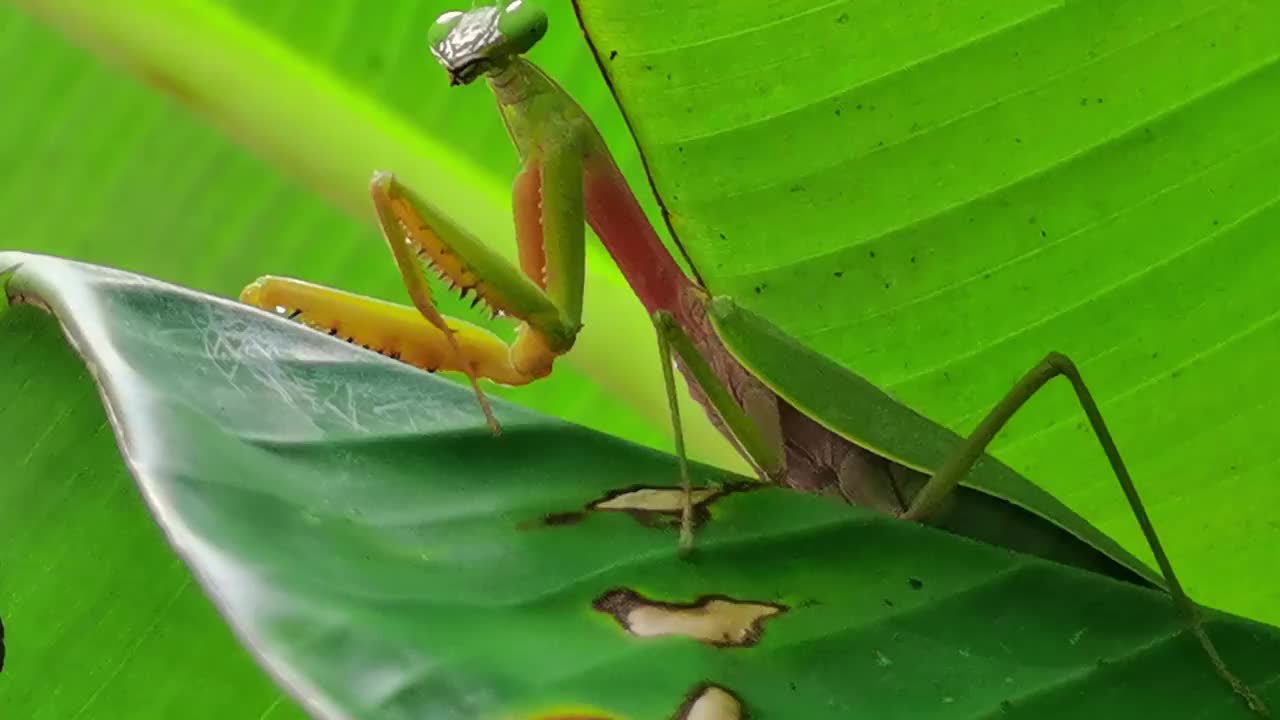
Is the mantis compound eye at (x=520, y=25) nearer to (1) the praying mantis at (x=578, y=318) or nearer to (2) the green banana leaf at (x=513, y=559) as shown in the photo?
(1) the praying mantis at (x=578, y=318)

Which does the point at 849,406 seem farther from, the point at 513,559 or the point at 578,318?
the point at 513,559

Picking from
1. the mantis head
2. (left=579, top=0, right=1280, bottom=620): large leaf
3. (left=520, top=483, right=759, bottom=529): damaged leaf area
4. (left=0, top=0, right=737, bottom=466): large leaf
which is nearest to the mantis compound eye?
the mantis head

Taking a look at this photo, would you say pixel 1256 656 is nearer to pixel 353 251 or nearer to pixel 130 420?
pixel 130 420

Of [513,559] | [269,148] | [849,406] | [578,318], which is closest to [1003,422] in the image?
[849,406]

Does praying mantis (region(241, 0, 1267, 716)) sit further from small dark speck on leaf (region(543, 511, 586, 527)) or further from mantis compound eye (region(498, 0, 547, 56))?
small dark speck on leaf (region(543, 511, 586, 527))

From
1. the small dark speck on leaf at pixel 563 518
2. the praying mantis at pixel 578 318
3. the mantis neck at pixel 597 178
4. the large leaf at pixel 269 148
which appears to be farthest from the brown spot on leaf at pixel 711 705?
the large leaf at pixel 269 148
